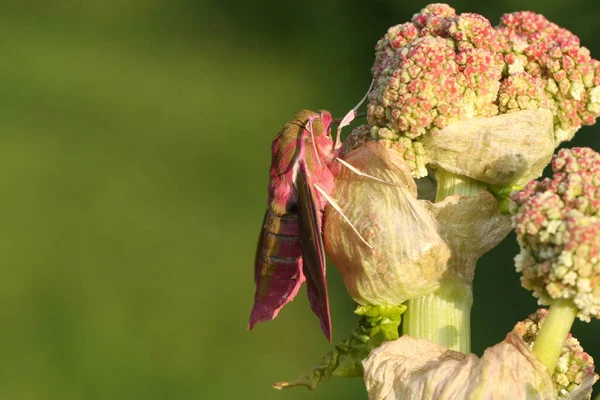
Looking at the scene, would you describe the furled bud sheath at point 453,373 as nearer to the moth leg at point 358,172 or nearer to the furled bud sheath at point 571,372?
the furled bud sheath at point 571,372

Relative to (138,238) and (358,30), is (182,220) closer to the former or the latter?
(138,238)

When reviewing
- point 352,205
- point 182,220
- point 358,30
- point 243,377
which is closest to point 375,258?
point 352,205

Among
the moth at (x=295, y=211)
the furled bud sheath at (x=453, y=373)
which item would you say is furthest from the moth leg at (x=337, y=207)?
the furled bud sheath at (x=453, y=373)

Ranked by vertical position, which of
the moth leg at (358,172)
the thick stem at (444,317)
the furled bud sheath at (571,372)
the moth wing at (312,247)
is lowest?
the furled bud sheath at (571,372)

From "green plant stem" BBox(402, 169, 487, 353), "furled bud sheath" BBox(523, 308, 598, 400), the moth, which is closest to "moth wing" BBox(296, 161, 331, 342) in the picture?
the moth

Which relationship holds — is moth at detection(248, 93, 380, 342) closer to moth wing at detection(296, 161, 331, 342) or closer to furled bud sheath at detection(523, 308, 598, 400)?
moth wing at detection(296, 161, 331, 342)

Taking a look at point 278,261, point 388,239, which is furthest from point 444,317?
point 278,261

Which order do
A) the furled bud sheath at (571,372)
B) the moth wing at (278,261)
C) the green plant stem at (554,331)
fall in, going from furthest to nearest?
the moth wing at (278,261) → the furled bud sheath at (571,372) → the green plant stem at (554,331)
